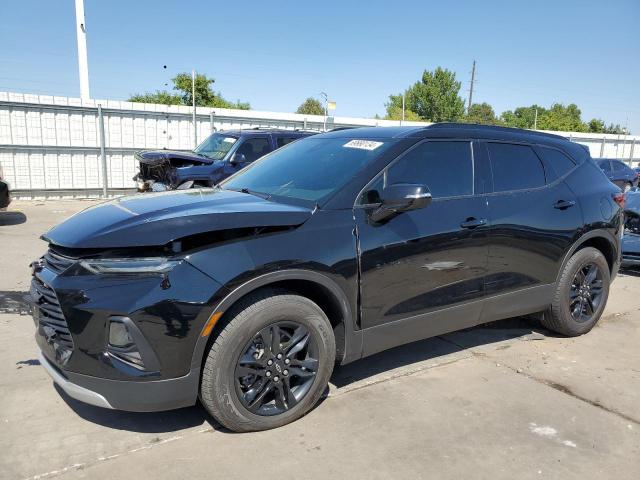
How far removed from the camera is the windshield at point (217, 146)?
33.1 ft

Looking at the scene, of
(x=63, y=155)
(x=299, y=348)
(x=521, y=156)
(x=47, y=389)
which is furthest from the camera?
(x=63, y=155)

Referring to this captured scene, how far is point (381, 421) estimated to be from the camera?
10.5 feet

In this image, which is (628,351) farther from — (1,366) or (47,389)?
(1,366)

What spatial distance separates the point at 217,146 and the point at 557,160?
24.1ft

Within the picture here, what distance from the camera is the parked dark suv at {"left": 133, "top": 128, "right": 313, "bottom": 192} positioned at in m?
9.33

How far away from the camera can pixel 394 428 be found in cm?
312

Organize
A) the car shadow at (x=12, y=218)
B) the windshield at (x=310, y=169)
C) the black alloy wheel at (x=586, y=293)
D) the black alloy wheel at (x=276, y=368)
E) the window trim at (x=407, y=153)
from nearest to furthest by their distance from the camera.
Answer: the black alloy wheel at (x=276, y=368)
the window trim at (x=407, y=153)
the windshield at (x=310, y=169)
the black alloy wheel at (x=586, y=293)
the car shadow at (x=12, y=218)

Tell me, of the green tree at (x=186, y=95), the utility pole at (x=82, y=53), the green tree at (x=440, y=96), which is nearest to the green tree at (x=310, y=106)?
the green tree at (x=440, y=96)

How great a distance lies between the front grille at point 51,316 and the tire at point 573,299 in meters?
3.86

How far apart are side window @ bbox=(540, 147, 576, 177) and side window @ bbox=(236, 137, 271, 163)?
6243mm

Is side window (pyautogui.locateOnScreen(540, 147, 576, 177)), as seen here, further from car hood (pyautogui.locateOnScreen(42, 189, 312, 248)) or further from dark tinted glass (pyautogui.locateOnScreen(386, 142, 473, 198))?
car hood (pyautogui.locateOnScreen(42, 189, 312, 248))

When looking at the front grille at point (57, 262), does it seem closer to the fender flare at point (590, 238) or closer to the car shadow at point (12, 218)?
the fender flare at point (590, 238)

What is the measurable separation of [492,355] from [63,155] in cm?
1307

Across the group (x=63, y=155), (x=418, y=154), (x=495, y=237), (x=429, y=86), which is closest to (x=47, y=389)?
(x=418, y=154)
